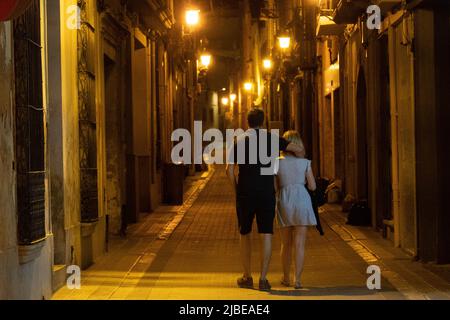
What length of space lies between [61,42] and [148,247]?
4.51 metres

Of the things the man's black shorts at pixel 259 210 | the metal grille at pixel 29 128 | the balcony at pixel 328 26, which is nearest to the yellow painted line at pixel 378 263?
the man's black shorts at pixel 259 210

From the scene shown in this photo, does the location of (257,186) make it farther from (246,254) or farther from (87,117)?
(87,117)

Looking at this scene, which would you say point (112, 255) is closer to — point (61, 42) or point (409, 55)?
point (61, 42)

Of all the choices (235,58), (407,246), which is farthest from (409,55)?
(235,58)

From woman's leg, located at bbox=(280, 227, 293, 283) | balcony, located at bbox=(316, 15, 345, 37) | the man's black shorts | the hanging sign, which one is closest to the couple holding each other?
the man's black shorts

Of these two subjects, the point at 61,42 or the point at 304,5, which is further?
the point at 304,5

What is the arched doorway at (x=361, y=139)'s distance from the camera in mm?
18127

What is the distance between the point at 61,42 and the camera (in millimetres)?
10312

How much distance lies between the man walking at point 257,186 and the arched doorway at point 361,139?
861 cm

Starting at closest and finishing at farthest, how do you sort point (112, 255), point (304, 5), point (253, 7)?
point (112, 255) < point (304, 5) < point (253, 7)

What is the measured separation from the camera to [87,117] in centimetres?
1151

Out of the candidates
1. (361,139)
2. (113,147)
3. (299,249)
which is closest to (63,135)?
(299,249)

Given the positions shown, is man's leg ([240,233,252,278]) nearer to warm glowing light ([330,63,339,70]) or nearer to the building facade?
the building facade

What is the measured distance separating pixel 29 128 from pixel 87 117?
3.19 m
